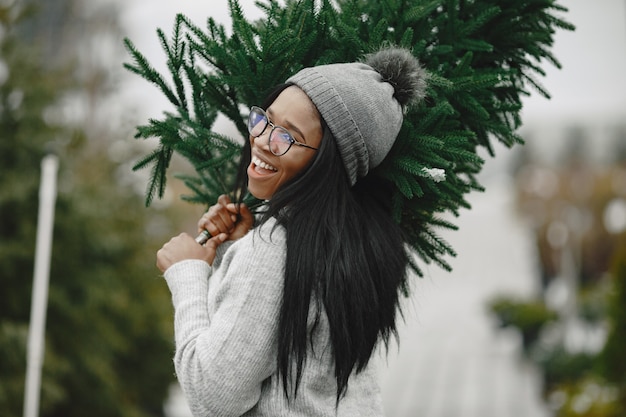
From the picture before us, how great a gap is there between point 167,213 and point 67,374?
7.92 ft

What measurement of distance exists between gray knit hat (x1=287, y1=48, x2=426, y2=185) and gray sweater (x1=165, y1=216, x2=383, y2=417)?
0.26 m

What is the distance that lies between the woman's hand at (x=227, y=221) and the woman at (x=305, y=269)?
96 mm

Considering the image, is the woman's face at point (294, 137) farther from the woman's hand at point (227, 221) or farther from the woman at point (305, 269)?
the woman's hand at point (227, 221)

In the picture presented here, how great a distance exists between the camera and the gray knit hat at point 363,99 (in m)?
1.52

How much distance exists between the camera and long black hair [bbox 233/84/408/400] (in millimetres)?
1411

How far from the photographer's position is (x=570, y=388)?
27.7ft

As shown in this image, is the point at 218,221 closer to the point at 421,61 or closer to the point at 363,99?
the point at 363,99

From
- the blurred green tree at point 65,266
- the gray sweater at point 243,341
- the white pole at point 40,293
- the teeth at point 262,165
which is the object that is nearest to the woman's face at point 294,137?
the teeth at point 262,165

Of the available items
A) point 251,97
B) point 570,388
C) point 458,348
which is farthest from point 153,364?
point 458,348

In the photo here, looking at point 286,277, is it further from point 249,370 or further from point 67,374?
point 67,374

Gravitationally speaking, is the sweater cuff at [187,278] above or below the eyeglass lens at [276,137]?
below

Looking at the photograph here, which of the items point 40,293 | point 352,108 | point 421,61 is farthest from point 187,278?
point 40,293

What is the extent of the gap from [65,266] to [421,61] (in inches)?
189

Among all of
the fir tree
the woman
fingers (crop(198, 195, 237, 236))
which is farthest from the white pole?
the woman
